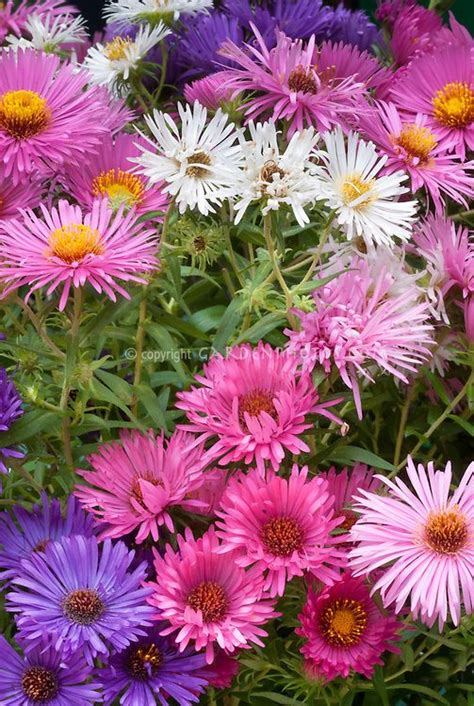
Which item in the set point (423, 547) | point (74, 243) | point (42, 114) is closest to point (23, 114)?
point (42, 114)

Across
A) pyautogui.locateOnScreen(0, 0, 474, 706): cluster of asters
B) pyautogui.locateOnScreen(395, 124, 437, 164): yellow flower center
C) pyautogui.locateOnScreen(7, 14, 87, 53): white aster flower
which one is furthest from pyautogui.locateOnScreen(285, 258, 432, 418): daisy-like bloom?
pyautogui.locateOnScreen(7, 14, 87, 53): white aster flower

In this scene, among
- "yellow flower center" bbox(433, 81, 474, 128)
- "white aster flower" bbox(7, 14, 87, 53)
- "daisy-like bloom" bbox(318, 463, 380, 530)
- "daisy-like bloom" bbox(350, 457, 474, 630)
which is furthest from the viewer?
"white aster flower" bbox(7, 14, 87, 53)

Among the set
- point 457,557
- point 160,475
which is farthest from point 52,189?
point 457,557

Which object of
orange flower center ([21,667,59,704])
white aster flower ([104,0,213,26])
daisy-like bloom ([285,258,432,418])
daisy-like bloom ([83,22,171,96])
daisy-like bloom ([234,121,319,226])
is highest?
white aster flower ([104,0,213,26])

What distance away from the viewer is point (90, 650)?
521mm

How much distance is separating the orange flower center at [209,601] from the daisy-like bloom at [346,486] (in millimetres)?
86

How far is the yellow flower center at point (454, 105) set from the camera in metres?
0.71

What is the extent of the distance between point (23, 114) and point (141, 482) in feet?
0.75

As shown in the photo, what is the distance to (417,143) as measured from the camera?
66 cm

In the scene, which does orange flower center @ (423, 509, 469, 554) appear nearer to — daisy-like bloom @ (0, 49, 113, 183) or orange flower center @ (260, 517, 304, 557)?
orange flower center @ (260, 517, 304, 557)

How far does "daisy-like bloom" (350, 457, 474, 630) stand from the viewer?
1.60 ft

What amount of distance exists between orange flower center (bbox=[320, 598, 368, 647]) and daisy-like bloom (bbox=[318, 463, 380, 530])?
5 centimetres

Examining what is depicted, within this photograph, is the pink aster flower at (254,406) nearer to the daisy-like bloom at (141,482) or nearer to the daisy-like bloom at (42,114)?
the daisy-like bloom at (141,482)

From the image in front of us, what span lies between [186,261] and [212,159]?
7.1 inches
